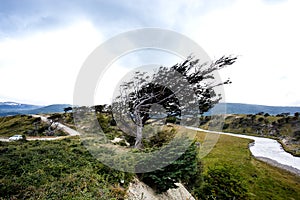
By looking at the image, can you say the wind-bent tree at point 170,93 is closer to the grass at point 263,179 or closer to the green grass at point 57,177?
the grass at point 263,179

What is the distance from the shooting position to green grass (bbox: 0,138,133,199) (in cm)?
596

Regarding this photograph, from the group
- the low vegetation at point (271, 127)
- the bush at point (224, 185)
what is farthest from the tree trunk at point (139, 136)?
the low vegetation at point (271, 127)

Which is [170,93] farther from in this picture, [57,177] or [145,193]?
[57,177]

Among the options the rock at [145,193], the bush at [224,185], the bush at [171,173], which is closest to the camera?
the rock at [145,193]

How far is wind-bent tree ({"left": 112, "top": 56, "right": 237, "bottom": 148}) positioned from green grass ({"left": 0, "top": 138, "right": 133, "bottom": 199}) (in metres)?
5.35

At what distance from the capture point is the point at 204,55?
1270cm

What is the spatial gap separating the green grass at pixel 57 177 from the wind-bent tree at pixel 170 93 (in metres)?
5.35

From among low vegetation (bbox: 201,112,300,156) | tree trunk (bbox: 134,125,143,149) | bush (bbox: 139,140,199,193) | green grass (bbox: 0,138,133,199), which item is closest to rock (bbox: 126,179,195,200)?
bush (bbox: 139,140,199,193)

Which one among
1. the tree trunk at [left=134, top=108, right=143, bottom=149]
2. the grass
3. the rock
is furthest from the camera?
the grass

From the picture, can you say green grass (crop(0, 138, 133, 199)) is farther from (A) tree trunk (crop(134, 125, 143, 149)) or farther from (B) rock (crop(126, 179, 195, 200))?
(A) tree trunk (crop(134, 125, 143, 149))

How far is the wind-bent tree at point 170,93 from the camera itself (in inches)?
555

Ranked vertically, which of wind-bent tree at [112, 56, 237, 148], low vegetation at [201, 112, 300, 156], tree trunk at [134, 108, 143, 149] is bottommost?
low vegetation at [201, 112, 300, 156]

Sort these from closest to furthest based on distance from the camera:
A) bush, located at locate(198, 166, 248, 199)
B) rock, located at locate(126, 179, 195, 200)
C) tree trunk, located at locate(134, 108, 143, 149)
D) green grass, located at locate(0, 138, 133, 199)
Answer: green grass, located at locate(0, 138, 133, 199), rock, located at locate(126, 179, 195, 200), bush, located at locate(198, 166, 248, 199), tree trunk, located at locate(134, 108, 143, 149)

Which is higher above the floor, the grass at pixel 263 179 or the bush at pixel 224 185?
the bush at pixel 224 185
